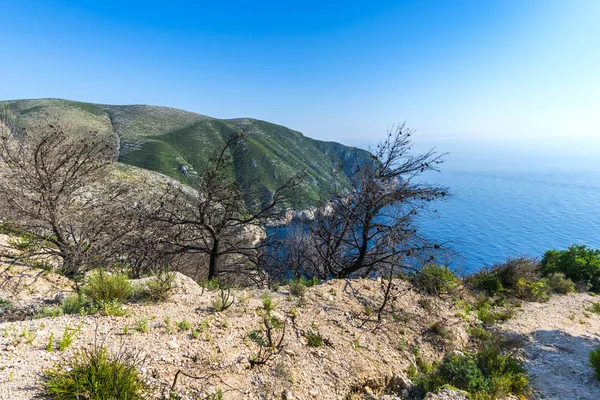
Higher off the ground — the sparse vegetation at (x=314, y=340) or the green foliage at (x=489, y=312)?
the sparse vegetation at (x=314, y=340)

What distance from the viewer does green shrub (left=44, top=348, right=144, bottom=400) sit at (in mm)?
3194

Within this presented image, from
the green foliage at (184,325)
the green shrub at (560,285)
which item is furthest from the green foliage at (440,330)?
the green shrub at (560,285)

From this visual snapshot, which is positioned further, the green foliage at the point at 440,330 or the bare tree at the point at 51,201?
→ the bare tree at the point at 51,201

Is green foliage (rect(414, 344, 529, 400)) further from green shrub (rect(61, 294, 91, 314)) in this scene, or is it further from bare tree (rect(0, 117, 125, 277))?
bare tree (rect(0, 117, 125, 277))

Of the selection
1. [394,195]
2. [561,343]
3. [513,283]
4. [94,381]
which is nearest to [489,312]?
[561,343]

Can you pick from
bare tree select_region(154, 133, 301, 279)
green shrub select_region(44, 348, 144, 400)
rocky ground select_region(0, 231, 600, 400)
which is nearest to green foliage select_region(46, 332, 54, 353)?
rocky ground select_region(0, 231, 600, 400)

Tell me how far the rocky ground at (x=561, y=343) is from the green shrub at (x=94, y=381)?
333 inches

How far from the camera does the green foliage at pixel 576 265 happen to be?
16359mm

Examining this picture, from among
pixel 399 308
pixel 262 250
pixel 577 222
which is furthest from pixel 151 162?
pixel 577 222

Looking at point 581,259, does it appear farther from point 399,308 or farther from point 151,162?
point 151,162

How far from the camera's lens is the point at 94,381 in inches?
129

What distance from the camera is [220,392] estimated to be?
4.05 metres

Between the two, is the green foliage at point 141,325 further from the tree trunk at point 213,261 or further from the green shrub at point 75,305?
the tree trunk at point 213,261

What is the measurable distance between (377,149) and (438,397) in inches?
303
